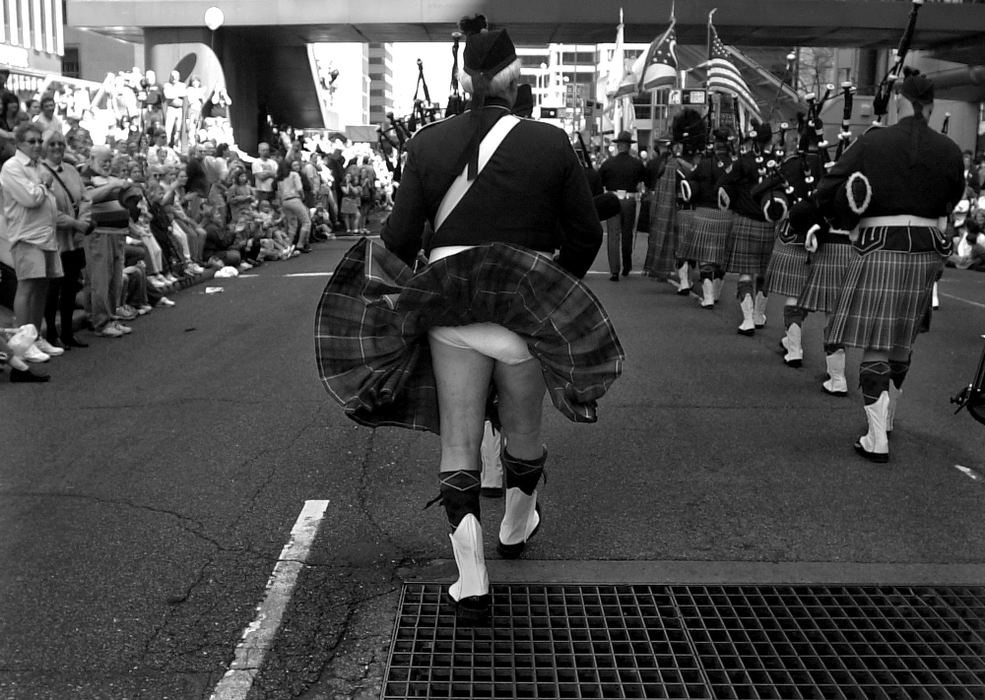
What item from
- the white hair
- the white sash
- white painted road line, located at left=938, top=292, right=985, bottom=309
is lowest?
white painted road line, located at left=938, top=292, right=985, bottom=309

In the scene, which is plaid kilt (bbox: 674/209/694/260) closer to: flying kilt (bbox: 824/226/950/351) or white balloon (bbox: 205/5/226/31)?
flying kilt (bbox: 824/226/950/351)

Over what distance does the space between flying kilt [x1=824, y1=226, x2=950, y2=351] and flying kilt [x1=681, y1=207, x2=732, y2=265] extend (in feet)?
17.0

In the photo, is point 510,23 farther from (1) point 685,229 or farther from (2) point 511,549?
(2) point 511,549

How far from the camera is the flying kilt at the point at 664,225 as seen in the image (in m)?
14.4

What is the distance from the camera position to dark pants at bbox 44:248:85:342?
9.62m

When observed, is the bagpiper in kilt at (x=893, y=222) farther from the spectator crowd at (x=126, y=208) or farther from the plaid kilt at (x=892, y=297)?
the spectator crowd at (x=126, y=208)

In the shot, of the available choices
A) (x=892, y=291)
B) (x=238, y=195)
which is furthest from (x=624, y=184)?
(x=892, y=291)

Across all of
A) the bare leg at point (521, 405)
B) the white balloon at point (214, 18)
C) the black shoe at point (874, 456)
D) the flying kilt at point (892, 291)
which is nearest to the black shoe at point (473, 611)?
the bare leg at point (521, 405)

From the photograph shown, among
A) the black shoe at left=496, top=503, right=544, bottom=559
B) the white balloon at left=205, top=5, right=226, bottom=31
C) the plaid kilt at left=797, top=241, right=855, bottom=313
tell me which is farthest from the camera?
the white balloon at left=205, top=5, right=226, bottom=31

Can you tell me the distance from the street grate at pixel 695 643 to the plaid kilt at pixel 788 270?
4924 mm

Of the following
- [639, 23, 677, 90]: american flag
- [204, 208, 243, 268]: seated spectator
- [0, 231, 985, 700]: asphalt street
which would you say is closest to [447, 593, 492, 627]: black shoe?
[0, 231, 985, 700]: asphalt street

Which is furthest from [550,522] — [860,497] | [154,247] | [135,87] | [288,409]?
[135,87]

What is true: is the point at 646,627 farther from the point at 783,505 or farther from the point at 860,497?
the point at 860,497

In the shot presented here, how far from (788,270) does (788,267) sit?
0.02 m
